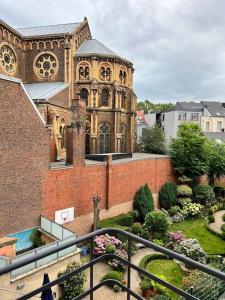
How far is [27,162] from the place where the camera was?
18.0 m

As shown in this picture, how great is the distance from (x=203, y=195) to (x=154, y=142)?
14166mm

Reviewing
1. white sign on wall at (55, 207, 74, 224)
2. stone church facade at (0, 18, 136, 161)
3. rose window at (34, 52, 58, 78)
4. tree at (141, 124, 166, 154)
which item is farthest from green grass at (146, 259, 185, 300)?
tree at (141, 124, 166, 154)

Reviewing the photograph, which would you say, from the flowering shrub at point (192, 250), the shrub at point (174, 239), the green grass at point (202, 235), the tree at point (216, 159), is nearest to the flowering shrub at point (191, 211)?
the green grass at point (202, 235)

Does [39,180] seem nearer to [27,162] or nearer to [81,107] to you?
[27,162]

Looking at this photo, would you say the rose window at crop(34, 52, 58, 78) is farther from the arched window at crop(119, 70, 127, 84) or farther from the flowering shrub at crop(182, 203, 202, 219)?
the flowering shrub at crop(182, 203, 202, 219)

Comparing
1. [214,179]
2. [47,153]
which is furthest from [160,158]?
[47,153]

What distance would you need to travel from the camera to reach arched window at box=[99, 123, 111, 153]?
35.2 m

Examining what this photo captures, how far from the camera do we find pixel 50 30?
1458 inches

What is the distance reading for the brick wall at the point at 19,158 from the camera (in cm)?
1662

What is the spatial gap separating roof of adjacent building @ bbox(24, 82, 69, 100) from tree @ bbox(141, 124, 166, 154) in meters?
16.5

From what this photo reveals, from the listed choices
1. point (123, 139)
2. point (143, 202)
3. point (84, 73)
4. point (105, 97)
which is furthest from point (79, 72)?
point (143, 202)

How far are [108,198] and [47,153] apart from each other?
25.5 feet

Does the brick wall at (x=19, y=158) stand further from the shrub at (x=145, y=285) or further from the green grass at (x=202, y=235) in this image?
the green grass at (x=202, y=235)

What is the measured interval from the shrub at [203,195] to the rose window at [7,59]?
23.6 meters
